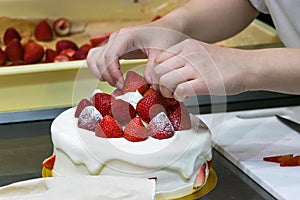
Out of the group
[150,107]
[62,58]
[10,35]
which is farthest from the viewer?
[10,35]

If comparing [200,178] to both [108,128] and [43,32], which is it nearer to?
[108,128]

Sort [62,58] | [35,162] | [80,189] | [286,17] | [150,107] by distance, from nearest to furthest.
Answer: [80,189]
[150,107]
[35,162]
[286,17]
[62,58]

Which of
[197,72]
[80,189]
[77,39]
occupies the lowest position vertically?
[77,39]

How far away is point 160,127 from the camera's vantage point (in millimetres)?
1028

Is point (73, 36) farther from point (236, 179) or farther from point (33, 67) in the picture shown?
A: point (236, 179)

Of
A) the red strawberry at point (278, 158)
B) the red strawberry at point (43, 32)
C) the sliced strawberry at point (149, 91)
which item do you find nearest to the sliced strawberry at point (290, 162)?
the red strawberry at point (278, 158)

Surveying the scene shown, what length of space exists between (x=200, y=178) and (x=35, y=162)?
266 millimetres

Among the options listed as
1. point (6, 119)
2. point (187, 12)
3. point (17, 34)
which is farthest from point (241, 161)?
point (17, 34)

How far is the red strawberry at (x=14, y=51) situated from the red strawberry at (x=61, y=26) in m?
0.20

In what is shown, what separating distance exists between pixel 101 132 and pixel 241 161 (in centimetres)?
24

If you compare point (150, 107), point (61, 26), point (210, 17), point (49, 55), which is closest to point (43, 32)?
point (61, 26)

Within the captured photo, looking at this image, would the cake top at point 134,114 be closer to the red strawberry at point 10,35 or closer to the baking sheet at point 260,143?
the baking sheet at point 260,143

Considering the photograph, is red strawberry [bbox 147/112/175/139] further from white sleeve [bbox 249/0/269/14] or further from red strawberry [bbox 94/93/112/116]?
white sleeve [bbox 249/0/269/14]

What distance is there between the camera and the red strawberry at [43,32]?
1797mm
